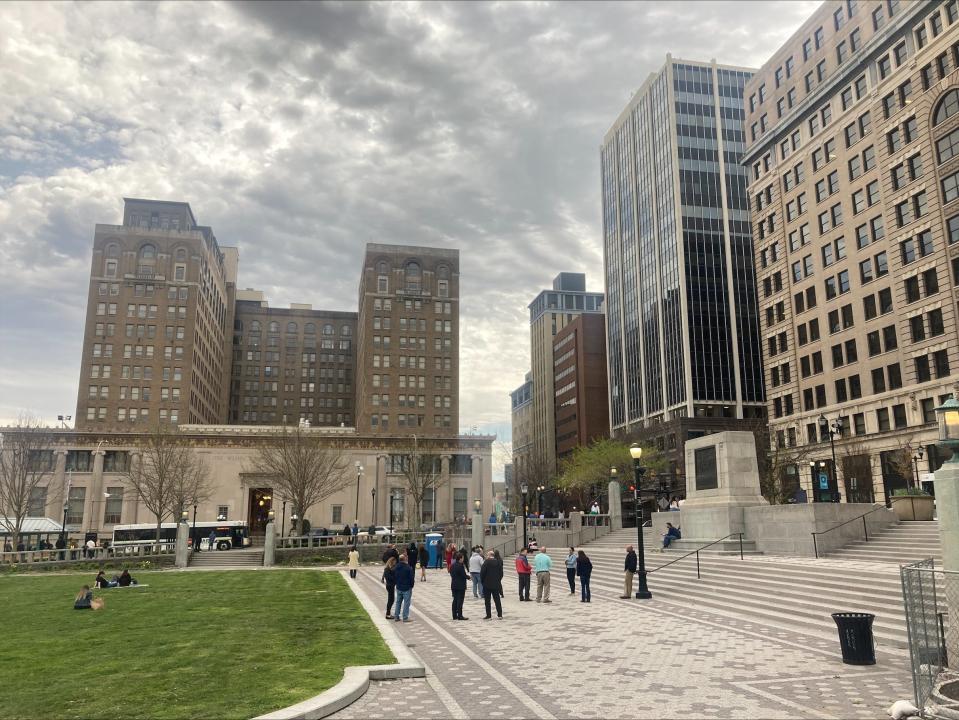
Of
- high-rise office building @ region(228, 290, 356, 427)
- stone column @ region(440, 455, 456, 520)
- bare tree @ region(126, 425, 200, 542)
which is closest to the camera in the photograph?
bare tree @ region(126, 425, 200, 542)

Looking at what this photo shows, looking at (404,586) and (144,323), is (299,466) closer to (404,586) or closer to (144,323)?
(404,586)

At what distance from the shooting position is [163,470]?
209 ft

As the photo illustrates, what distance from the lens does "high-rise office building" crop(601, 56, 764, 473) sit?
9344 cm

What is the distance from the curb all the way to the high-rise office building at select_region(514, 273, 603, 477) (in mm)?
148729

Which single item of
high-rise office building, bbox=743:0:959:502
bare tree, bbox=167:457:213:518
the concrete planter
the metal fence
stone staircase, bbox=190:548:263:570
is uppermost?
high-rise office building, bbox=743:0:959:502

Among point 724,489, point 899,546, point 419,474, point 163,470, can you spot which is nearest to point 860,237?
point 724,489

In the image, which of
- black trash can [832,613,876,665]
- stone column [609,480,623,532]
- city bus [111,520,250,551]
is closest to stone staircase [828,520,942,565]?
black trash can [832,613,876,665]

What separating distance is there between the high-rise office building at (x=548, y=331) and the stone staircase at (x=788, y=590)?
5317 inches

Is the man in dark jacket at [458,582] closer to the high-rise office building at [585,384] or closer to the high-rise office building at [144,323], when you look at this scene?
the high-rise office building at [144,323]

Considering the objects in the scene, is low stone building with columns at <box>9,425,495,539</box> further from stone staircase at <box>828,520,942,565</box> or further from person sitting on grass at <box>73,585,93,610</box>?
stone staircase at <box>828,520,942,565</box>

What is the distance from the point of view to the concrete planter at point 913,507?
27.8 metres

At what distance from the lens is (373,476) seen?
90.1 meters

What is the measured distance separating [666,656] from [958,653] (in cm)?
477

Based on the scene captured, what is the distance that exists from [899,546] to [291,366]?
397 feet
